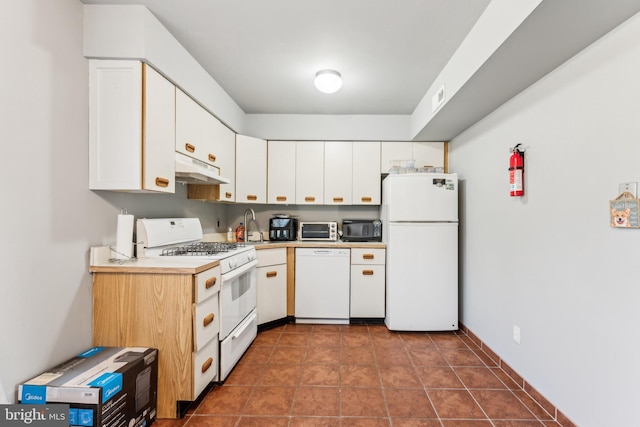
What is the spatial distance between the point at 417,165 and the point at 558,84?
1.79 m

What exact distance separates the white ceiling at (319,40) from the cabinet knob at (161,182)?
3.27 ft

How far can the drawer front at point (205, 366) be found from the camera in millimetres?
1705

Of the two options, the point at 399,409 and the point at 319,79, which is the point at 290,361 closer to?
the point at 399,409

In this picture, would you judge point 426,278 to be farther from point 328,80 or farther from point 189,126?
point 189,126

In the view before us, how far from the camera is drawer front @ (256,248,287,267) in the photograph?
297 centimetres

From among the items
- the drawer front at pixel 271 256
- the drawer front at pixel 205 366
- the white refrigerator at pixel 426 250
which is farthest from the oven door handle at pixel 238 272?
the white refrigerator at pixel 426 250

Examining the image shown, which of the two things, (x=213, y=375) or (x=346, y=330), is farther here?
(x=346, y=330)

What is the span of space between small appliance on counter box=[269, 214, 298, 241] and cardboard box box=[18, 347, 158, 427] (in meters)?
1.93

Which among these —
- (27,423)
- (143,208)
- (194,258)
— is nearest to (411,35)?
(194,258)

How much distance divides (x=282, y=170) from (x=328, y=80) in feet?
4.34

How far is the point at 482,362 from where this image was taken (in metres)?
2.36

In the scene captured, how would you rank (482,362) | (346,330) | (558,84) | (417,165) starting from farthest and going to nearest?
(417,165) < (346,330) < (482,362) < (558,84)

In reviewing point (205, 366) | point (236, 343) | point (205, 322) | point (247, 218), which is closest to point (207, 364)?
point (205, 366)

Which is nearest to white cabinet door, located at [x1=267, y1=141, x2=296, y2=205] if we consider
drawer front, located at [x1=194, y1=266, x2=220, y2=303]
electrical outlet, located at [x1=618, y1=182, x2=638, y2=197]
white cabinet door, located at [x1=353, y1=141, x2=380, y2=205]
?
white cabinet door, located at [x1=353, y1=141, x2=380, y2=205]
